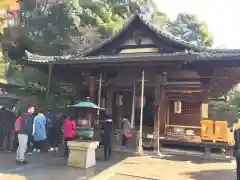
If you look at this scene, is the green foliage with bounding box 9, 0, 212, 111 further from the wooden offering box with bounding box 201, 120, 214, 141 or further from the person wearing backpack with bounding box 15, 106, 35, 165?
the wooden offering box with bounding box 201, 120, 214, 141

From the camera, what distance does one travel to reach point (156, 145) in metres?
11.1

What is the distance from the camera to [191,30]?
3847 cm

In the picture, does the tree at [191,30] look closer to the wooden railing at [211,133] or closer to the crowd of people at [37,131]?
the wooden railing at [211,133]

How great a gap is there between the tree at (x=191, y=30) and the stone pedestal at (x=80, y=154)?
32481 millimetres

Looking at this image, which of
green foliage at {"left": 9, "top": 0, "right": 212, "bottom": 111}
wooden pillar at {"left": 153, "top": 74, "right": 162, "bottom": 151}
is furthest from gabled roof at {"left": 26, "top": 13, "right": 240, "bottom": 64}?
green foliage at {"left": 9, "top": 0, "right": 212, "bottom": 111}

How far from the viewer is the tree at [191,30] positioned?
125 ft

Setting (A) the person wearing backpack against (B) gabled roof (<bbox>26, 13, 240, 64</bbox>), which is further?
(B) gabled roof (<bbox>26, 13, 240, 64</bbox>)

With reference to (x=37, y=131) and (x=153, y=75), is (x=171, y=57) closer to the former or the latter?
(x=153, y=75)

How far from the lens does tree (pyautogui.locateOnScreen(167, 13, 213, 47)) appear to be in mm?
38031

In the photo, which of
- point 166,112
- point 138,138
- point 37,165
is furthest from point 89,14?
point 37,165

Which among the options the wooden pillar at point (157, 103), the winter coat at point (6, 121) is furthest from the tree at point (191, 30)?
the winter coat at point (6, 121)

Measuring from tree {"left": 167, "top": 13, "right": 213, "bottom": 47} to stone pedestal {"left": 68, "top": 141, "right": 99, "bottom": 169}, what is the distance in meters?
32.5

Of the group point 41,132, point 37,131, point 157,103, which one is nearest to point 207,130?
point 157,103

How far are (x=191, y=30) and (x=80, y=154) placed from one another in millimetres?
33864
